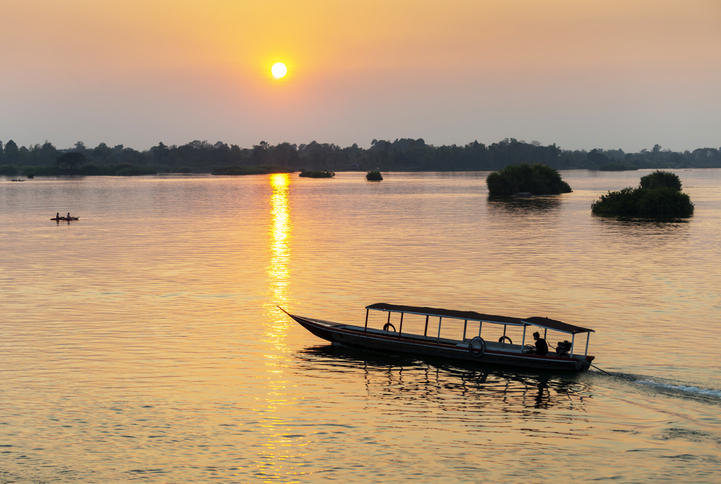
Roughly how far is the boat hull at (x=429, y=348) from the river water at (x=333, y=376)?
26.1 inches

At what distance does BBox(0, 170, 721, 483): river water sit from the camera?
77.9ft

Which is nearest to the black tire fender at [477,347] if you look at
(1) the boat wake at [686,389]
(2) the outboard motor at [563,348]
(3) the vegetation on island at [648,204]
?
(2) the outboard motor at [563,348]

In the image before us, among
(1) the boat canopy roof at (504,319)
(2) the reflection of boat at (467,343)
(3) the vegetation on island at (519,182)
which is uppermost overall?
(3) the vegetation on island at (519,182)

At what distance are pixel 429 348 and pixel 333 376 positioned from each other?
5219mm

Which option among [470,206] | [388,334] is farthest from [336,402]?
[470,206]

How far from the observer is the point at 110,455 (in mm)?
24016

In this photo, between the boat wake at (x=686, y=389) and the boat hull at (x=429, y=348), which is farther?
the boat hull at (x=429, y=348)

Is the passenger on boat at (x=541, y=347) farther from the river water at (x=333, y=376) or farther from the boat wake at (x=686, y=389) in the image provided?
the boat wake at (x=686, y=389)

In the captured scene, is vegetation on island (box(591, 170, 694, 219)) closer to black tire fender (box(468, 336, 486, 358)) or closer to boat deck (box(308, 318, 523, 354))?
boat deck (box(308, 318, 523, 354))

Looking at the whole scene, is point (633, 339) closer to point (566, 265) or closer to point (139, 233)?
point (566, 265)

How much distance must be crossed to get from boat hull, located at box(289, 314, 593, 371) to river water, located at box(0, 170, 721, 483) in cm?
66

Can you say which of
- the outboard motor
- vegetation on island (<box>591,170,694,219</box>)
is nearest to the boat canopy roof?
the outboard motor

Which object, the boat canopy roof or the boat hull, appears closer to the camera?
the boat canopy roof

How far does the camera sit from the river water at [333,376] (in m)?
23.8
